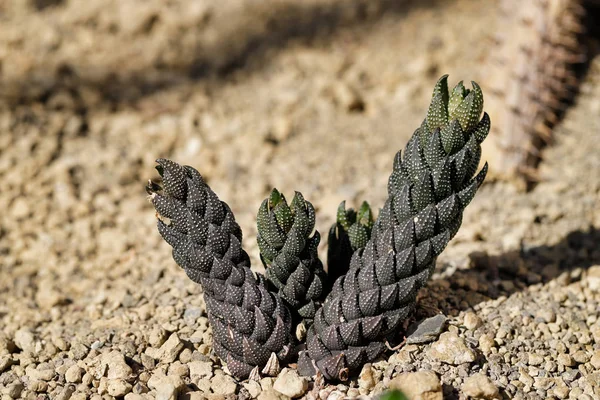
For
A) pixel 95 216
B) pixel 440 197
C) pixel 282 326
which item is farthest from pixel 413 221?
pixel 95 216

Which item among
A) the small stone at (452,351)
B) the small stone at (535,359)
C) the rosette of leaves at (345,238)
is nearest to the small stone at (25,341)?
the rosette of leaves at (345,238)

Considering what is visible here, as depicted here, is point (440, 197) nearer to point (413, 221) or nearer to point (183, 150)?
point (413, 221)

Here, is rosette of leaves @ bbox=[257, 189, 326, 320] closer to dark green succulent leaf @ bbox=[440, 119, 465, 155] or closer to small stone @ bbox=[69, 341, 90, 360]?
dark green succulent leaf @ bbox=[440, 119, 465, 155]

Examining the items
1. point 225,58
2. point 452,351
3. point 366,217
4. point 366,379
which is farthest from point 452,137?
point 225,58

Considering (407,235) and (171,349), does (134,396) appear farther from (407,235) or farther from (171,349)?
(407,235)

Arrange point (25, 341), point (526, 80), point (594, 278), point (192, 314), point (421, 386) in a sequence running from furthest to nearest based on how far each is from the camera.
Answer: point (526, 80)
point (594, 278)
point (192, 314)
point (25, 341)
point (421, 386)

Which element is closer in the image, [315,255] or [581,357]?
[315,255]
